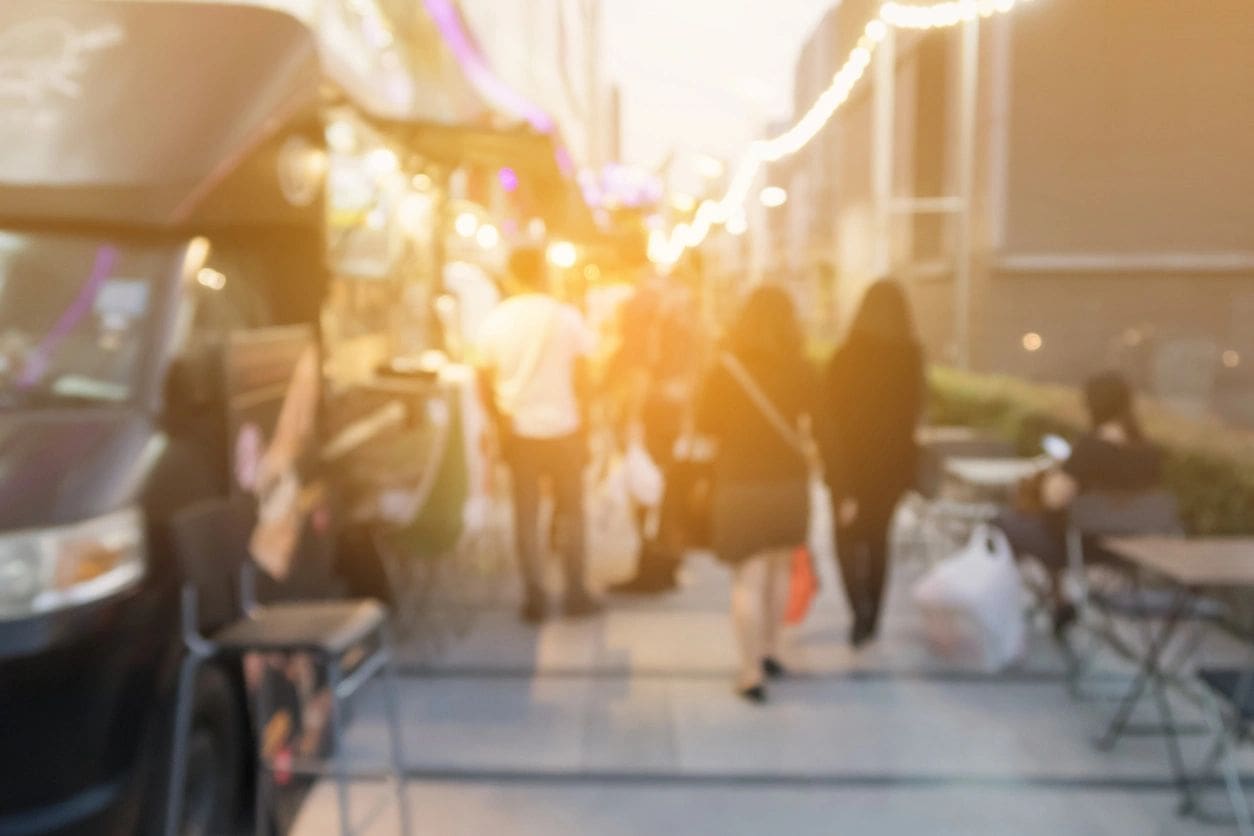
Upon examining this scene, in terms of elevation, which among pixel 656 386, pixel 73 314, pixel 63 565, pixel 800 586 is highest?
pixel 73 314

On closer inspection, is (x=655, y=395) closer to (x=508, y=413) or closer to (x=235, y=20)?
(x=508, y=413)

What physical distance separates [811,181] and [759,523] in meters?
39.9

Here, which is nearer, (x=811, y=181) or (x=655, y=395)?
(x=655, y=395)

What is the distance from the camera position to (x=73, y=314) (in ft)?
13.8

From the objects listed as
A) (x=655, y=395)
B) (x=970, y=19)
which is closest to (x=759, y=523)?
(x=655, y=395)

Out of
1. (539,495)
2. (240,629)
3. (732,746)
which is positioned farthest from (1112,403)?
(240,629)

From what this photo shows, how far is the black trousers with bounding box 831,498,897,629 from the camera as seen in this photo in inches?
254

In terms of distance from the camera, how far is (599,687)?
20.0ft

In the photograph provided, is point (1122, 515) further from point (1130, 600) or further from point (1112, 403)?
point (1112, 403)

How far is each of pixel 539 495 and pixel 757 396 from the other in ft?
6.53

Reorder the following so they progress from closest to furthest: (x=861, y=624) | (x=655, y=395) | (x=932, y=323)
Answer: (x=861, y=624) → (x=655, y=395) → (x=932, y=323)

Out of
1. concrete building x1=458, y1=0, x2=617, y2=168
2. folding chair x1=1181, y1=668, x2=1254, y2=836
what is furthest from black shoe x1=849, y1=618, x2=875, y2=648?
concrete building x1=458, y1=0, x2=617, y2=168

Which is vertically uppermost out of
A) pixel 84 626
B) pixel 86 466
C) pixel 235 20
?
pixel 235 20

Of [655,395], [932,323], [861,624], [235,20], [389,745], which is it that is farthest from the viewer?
[932,323]
